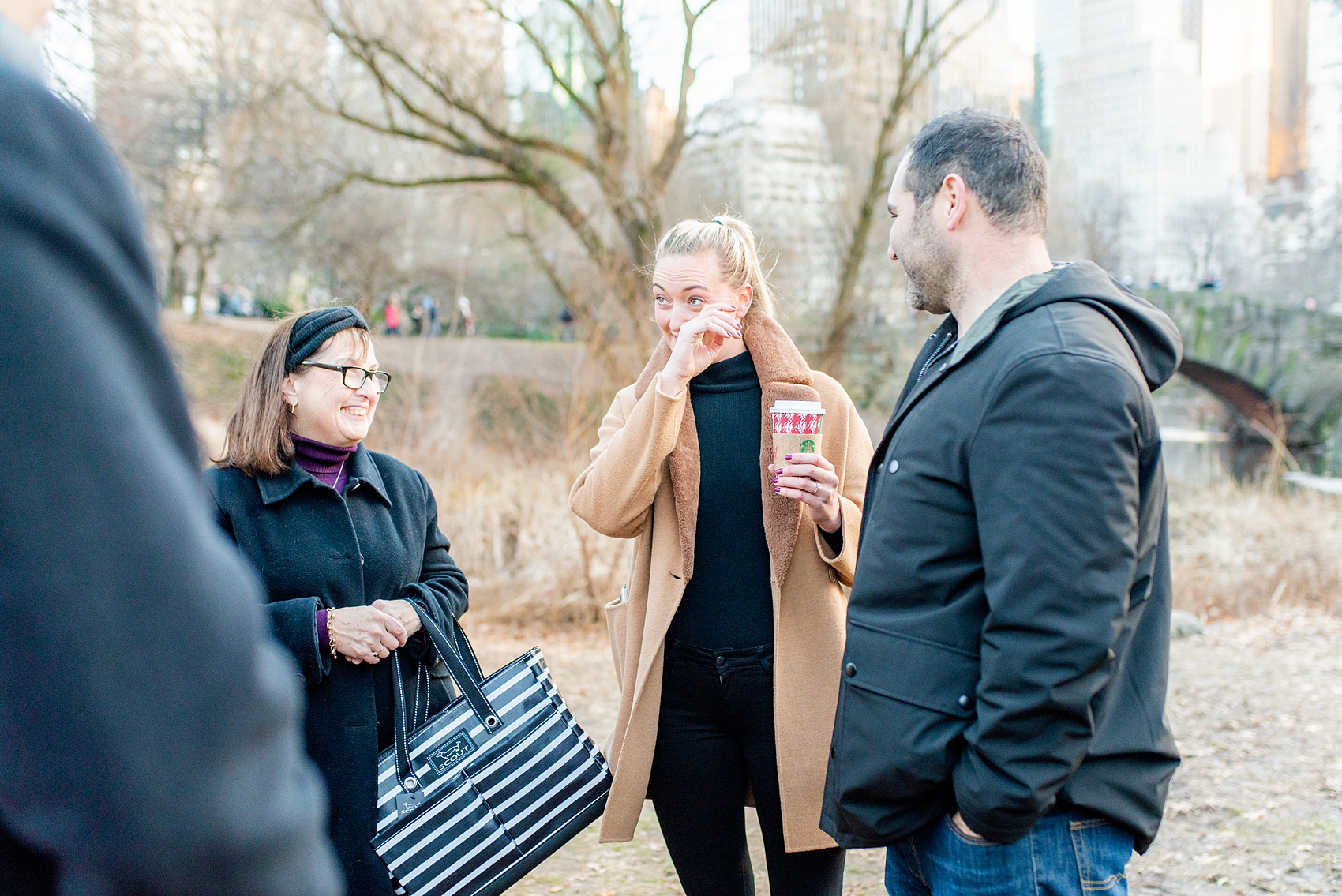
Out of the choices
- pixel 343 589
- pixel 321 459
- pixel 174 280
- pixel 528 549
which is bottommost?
pixel 528 549

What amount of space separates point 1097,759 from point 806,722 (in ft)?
2.67

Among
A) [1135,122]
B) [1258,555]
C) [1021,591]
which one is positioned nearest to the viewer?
[1021,591]

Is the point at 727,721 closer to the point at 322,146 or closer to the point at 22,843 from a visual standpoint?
the point at 22,843

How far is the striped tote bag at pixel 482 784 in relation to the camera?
2141 millimetres

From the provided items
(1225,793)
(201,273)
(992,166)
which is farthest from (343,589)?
(201,273)

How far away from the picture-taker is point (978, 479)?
1.57 metres

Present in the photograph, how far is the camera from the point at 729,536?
7.96ft

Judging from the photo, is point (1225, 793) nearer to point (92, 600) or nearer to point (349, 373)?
point (349, 373)

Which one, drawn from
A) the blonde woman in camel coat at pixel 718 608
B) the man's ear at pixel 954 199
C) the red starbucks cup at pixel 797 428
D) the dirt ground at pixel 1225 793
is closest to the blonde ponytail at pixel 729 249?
the blonde woman in camel coat at pixel 718 608

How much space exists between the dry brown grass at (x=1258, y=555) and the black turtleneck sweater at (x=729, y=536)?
7.70m

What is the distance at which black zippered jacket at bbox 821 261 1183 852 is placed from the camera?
1477 millimetres

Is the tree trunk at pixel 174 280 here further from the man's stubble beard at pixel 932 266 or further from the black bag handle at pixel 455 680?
the man's stubble beard at pixel 932 266

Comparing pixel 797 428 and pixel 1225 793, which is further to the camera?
pixel 1225 793

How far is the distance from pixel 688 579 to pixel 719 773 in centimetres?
48
